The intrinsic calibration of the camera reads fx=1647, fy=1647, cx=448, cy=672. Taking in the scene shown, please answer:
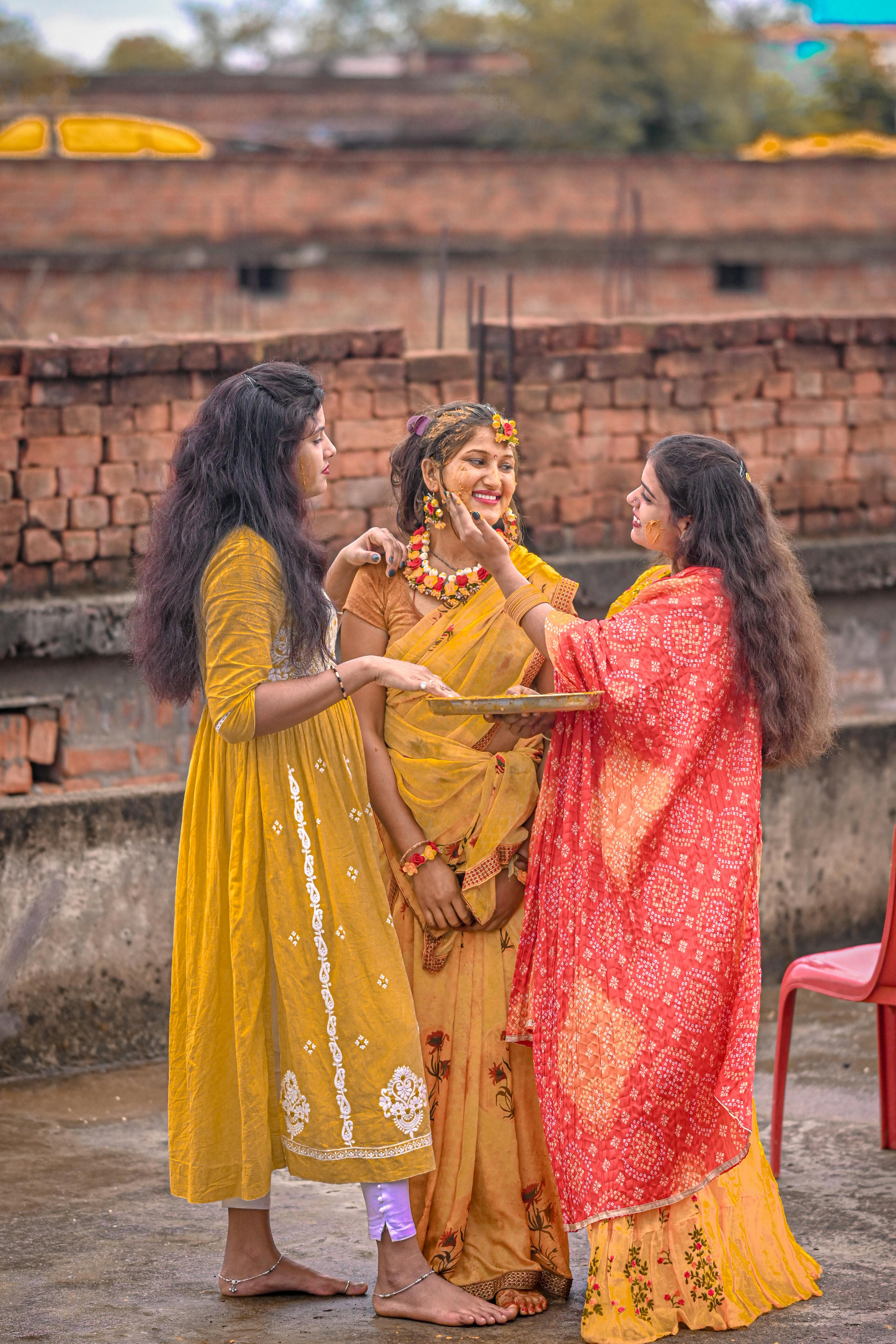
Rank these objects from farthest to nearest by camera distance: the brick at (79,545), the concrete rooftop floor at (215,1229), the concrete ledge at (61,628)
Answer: the brick at (79,545) < the concrete ledge at (61,628) < the concrete rooftop floor at (215,1229)

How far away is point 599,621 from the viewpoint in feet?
10.5

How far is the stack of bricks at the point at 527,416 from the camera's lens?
6395 millimetres

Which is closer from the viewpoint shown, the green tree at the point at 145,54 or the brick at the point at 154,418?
the brick at the point at 154,418

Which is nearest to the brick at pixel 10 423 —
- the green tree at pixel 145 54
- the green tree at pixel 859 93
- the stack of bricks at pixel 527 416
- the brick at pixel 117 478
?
the stack of bricks at pixel 527 416

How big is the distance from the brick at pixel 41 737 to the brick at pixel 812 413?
3928mm

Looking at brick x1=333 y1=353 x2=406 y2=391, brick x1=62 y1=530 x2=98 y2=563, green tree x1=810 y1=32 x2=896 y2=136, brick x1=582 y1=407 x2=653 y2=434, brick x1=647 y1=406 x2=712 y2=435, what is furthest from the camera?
green tree x1=810 y1=32 x2=896 y2=136

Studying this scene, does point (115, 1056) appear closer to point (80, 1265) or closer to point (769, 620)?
point (80, 1265)

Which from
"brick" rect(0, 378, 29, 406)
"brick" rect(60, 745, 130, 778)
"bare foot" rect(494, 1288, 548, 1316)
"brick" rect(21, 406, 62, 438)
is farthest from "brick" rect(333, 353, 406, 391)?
"bare foot" rect(494, 1288, 548, 1316)

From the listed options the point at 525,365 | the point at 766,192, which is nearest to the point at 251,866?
the point at 525,365

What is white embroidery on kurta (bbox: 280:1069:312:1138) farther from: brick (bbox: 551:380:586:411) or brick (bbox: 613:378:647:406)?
brick (bbox: 613:378:647:406)

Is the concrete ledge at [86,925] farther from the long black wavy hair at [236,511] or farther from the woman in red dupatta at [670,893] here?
the woman in red dupatta at [670,893]

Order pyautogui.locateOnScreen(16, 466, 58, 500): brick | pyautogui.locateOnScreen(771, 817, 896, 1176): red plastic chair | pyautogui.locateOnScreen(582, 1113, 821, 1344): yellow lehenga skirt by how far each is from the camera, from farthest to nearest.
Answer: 1. pyautogui.locateOnScreen(16, 466, 58, 500): brick
2. pyautogui.locateOnScreen(771, 817, 896, 1176): red plastic chair
3. pyautogui.locateOnScreen(582, 1113, 821, 1344): yellow lehenga skirt

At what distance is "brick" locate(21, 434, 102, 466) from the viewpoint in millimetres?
6371

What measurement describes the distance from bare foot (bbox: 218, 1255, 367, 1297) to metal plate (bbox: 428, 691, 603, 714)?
1261mm
